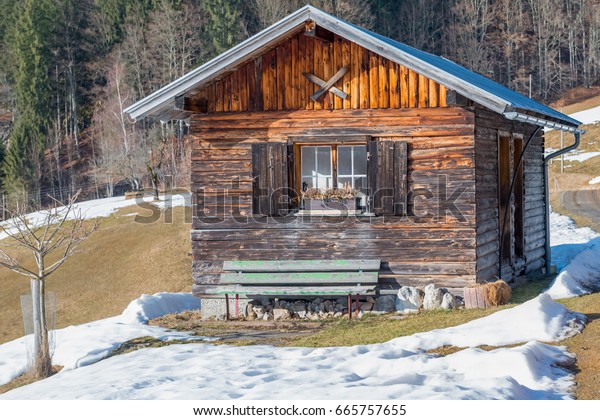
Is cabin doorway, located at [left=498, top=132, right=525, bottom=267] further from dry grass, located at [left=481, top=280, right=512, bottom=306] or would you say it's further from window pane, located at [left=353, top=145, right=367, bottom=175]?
window pane, located at [left=353, top=145, right=367, bottom=175]

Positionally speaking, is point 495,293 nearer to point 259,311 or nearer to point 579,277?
point 579,277

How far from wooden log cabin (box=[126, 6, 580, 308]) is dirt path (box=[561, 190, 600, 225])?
53.2 feet

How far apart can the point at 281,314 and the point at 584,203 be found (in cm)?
2523

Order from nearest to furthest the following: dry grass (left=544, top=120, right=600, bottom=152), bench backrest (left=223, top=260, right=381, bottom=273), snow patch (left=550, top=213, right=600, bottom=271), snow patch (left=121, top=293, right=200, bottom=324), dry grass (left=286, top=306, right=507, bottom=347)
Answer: dry grass (left=286, top=306, right=507, bottom=347) < bench backrest (left=223, top=260, right=381, bottom=273) < snow patch (left=121, top=293, right=200, bottom=324) < snow patch (left=550, top=213, right=600, bottom=271) < dry grass (left=544, top=120, right=600, bottom=152)

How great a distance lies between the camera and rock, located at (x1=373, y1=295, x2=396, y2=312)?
599 inches

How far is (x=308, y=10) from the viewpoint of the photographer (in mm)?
14695

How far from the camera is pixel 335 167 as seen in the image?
15594mm

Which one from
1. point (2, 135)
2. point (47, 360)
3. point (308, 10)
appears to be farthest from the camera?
point (2, 135)

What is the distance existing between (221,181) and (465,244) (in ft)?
16.0

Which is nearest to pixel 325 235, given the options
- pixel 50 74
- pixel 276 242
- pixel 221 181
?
pixel 276 242

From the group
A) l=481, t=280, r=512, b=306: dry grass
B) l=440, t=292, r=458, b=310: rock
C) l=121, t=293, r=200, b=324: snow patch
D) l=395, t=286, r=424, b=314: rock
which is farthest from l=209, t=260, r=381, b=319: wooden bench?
l=481, t=280, r=512, b=306: dry grass

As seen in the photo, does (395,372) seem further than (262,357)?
No

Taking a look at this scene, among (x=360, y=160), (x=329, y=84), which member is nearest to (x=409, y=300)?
(x=360, y=160)

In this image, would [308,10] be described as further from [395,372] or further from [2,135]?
[2,135]
